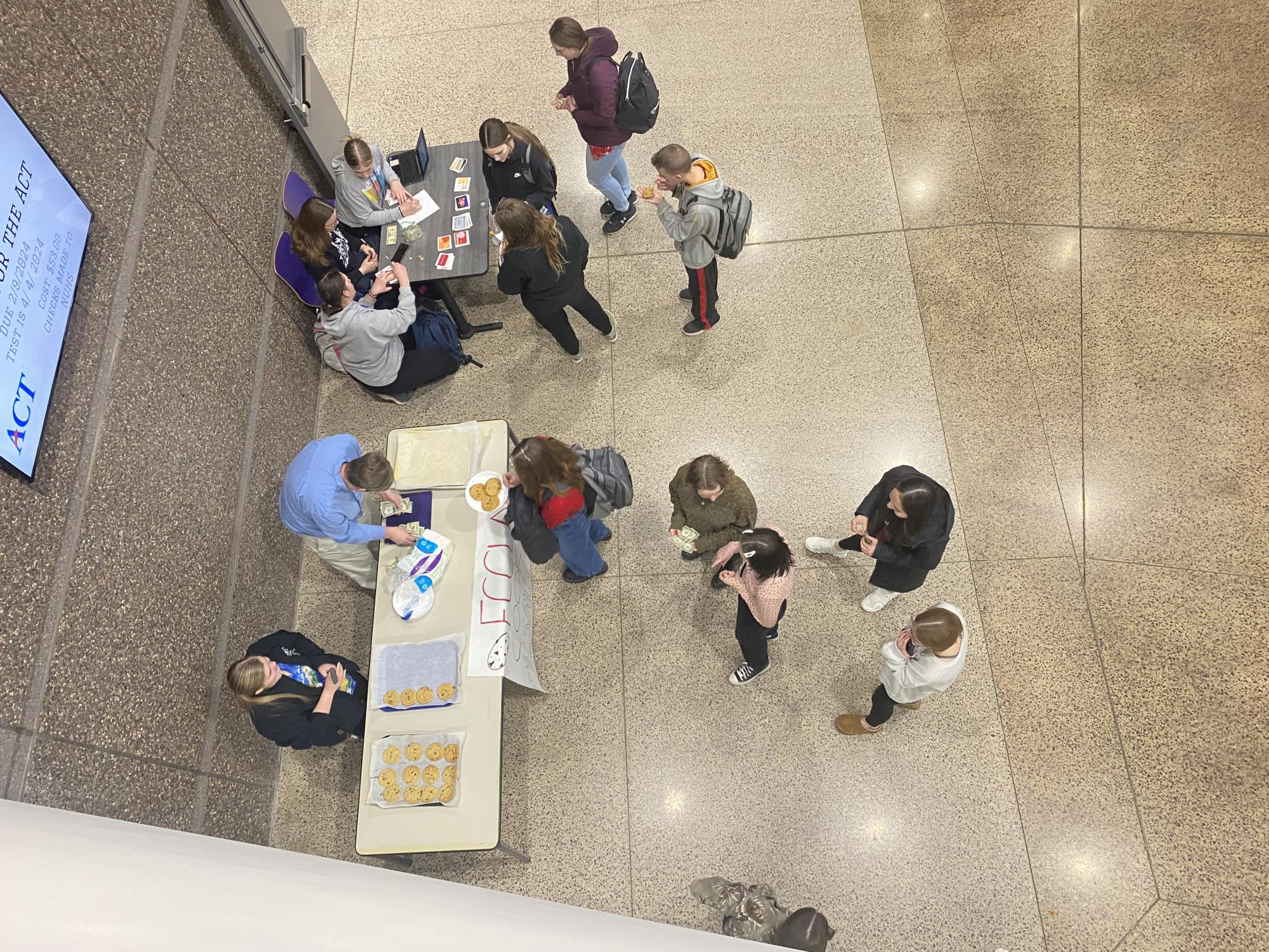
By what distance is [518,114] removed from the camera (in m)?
6.06

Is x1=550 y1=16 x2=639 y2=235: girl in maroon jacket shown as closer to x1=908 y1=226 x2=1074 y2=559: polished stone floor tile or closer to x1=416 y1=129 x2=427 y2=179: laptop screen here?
x1=416 y1=129 x2=427 y2=179: laptop screen

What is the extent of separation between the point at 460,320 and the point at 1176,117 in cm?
572

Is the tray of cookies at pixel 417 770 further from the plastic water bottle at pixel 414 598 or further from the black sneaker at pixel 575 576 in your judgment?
the black sneaker at pixel 575 576

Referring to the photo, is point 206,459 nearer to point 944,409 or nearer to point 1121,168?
point 944,409

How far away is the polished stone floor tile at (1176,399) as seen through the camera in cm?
427

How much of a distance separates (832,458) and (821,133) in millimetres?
2867

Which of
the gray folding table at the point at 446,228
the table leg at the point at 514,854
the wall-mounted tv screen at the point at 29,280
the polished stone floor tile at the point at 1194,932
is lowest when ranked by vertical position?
the polished stone floor tile at the point at 1194,932

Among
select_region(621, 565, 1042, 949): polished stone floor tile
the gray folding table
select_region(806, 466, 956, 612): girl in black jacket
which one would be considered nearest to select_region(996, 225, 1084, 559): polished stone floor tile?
select_region(621, 565, 1042, 949): polished stone floor tile

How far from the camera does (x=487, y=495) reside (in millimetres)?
3842

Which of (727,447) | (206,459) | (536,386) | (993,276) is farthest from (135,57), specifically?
(993,276)

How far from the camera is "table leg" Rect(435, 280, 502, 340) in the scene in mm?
5008

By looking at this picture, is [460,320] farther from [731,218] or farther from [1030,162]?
[1030,162]

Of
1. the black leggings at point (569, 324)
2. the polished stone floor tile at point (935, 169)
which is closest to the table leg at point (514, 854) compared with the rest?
the black leggings at point (569, 324)

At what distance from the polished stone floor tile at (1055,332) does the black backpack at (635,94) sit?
108 inches
